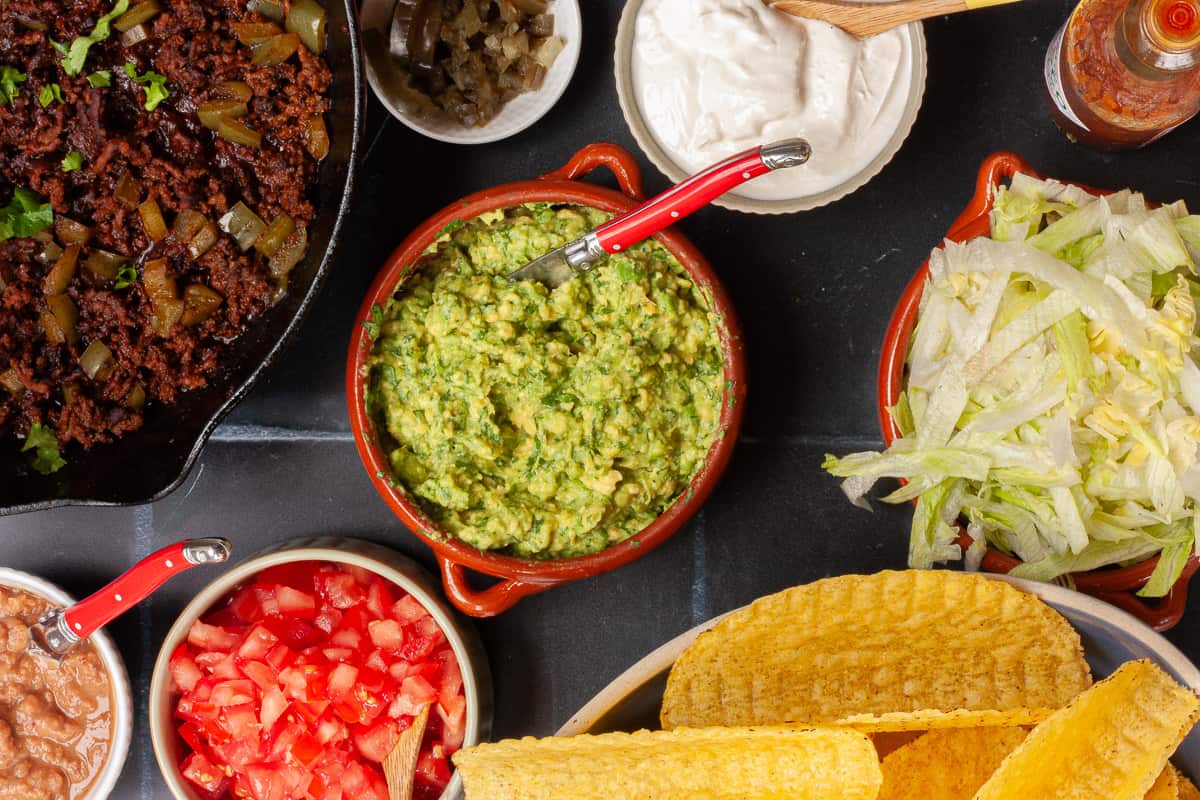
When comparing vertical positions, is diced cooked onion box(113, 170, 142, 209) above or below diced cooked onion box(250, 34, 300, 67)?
below

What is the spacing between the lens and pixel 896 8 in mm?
2154

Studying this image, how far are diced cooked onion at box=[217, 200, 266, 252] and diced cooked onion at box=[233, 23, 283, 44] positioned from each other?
32 cm

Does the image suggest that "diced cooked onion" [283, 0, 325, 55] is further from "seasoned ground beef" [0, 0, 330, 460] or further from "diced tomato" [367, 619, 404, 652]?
"diced tomato" [367, 619, 404, 652]

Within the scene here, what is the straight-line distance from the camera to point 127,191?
2.17m

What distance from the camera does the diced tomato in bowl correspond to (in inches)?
95.5

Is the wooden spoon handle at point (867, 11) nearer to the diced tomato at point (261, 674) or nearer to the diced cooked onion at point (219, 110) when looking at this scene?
the diced cooked onion at point (219, 110)

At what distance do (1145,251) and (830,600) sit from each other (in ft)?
3.03

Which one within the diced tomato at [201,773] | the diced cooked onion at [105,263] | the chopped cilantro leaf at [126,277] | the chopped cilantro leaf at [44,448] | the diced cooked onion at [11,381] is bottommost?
the diced tomato at [201,773]

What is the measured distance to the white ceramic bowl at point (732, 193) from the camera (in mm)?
2322

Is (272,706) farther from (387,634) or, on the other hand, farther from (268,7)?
(268,7)

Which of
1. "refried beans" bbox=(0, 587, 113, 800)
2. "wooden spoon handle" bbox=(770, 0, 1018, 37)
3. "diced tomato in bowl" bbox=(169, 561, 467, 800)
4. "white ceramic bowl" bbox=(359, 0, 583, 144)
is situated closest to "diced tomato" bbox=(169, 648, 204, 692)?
"diced tomato in bowl" bbox=(169, 561, 467, 800)

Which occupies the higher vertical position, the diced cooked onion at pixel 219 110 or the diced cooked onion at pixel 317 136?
the diced cooked onion at pixel 219 110

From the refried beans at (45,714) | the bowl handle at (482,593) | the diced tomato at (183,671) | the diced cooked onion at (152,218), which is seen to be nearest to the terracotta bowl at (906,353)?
the bowl handle at (482,593)

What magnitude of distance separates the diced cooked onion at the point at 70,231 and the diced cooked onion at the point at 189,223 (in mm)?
193
